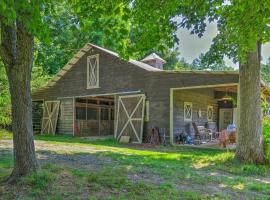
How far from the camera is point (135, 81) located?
15.7 m

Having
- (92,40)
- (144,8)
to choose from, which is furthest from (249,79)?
(92,40)

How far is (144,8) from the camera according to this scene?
5727 mm

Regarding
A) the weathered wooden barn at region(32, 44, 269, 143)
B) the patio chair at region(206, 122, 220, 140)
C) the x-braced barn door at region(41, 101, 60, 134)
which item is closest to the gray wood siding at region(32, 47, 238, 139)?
the weathered wooden barn at region(32, 44, 269, 143)

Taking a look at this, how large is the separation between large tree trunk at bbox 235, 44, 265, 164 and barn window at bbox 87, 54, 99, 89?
10.4 metres

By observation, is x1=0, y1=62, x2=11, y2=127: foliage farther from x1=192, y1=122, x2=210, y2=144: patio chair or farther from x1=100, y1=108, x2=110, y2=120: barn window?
x1=192, y1=122, x2=210, y2=144: patio chair

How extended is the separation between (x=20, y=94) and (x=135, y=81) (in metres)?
10.9

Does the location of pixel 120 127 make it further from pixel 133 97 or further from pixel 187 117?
pixel 187 117

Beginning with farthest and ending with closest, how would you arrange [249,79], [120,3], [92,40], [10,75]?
[92,40] < [249,79] < [120,3] < [10,75]

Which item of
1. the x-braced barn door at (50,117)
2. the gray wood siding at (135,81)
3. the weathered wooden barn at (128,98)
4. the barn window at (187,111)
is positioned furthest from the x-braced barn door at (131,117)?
the x-braced barn door at (50,117)

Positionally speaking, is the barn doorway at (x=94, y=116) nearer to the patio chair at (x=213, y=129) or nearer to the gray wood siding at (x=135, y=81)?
the gray wood siding at (x=135, y=81)

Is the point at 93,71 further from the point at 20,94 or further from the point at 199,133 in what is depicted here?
the point at 20,94

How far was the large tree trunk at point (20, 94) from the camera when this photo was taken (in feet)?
16.4

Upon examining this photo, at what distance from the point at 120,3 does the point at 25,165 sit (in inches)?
124

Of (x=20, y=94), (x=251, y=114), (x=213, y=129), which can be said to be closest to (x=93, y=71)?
(x=213, y=129)
